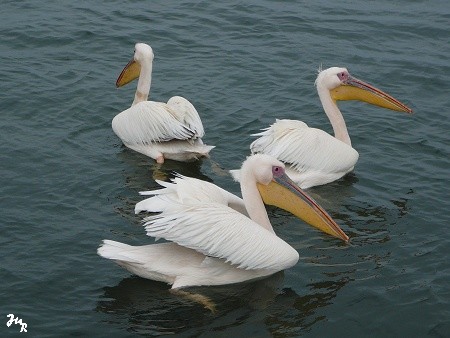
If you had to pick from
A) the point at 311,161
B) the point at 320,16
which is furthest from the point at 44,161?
the point at 320,16

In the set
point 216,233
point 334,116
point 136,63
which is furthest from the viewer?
point 136,63

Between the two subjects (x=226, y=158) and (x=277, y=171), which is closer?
(x=277, y=171)

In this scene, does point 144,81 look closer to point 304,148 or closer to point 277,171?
point 304,148

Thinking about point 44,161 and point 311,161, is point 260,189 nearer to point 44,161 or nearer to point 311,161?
point 311,161

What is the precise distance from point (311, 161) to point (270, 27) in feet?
13.2

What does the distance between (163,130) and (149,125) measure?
6.8 inches

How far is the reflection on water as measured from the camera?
6281mm

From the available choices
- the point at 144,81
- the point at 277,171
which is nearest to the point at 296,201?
the point at 277,171

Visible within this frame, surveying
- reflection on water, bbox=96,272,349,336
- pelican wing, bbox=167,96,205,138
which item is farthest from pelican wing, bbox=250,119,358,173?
reflection on water, bbox=96,272,349,336

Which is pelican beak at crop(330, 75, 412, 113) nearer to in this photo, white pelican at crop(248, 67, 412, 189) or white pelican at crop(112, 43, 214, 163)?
white pelican at crop(248, 67, 412, 189)

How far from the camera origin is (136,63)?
32.4ft

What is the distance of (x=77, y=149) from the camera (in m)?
8.94

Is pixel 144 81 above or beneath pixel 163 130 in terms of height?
above

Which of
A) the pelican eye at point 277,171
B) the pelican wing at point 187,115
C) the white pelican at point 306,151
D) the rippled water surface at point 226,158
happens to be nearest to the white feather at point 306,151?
the white pelican at point 306,151
